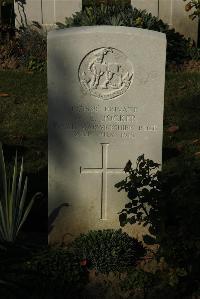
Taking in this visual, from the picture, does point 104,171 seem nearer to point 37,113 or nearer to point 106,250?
point 106,250

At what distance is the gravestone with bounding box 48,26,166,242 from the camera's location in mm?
4176

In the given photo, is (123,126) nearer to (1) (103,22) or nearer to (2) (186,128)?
(2) (186,128)

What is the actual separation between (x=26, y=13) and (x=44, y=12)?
0.28 metres

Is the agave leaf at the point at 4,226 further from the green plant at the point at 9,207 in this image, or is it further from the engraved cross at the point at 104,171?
the engraved cross at the point at 104,171

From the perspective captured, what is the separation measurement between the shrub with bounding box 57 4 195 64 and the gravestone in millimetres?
4712

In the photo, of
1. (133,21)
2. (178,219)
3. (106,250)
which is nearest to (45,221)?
(106,250)

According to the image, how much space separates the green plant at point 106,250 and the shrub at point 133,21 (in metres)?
4.98

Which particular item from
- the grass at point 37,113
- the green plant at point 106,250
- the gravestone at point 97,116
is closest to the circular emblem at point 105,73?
the gravestone at point 97,116

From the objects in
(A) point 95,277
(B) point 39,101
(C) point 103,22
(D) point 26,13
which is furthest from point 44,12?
(A) point 95,277

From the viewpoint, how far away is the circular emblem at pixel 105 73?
4.22 m

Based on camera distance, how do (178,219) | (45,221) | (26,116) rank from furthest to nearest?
(26,116), (45,221), (178,219)

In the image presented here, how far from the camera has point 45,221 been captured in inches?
193

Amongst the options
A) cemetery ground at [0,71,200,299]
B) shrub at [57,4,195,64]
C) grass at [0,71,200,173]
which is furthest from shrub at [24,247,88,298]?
shrub at [57,4,195,64]

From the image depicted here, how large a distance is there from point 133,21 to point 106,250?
5.41 metres
